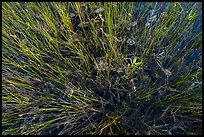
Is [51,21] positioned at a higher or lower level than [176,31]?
higher

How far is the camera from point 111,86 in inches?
59.9

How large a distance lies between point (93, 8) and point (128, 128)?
33.0 inches

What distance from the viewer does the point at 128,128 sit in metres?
1.39

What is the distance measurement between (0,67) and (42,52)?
0.29m

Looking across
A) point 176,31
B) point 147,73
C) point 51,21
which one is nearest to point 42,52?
point 51,21

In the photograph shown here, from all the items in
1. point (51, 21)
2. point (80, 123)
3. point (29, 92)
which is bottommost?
point (80, 123)

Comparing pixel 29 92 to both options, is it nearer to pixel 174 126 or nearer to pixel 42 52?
pixel 42 52

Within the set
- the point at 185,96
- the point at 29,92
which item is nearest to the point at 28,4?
the point at 29,92

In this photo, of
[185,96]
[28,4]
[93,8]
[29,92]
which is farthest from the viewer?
[28,4]

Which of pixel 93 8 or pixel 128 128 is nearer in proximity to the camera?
pixel 128 128

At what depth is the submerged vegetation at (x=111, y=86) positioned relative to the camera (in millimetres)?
1364

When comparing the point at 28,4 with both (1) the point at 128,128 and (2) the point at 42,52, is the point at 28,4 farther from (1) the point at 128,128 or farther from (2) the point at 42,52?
(1) the point at 128,128

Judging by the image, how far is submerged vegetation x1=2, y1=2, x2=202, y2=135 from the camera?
1.36 m

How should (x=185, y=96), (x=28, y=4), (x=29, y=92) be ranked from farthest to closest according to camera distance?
(x=28, y=4)
(x=29, y=92)
(x=185, y=96)
